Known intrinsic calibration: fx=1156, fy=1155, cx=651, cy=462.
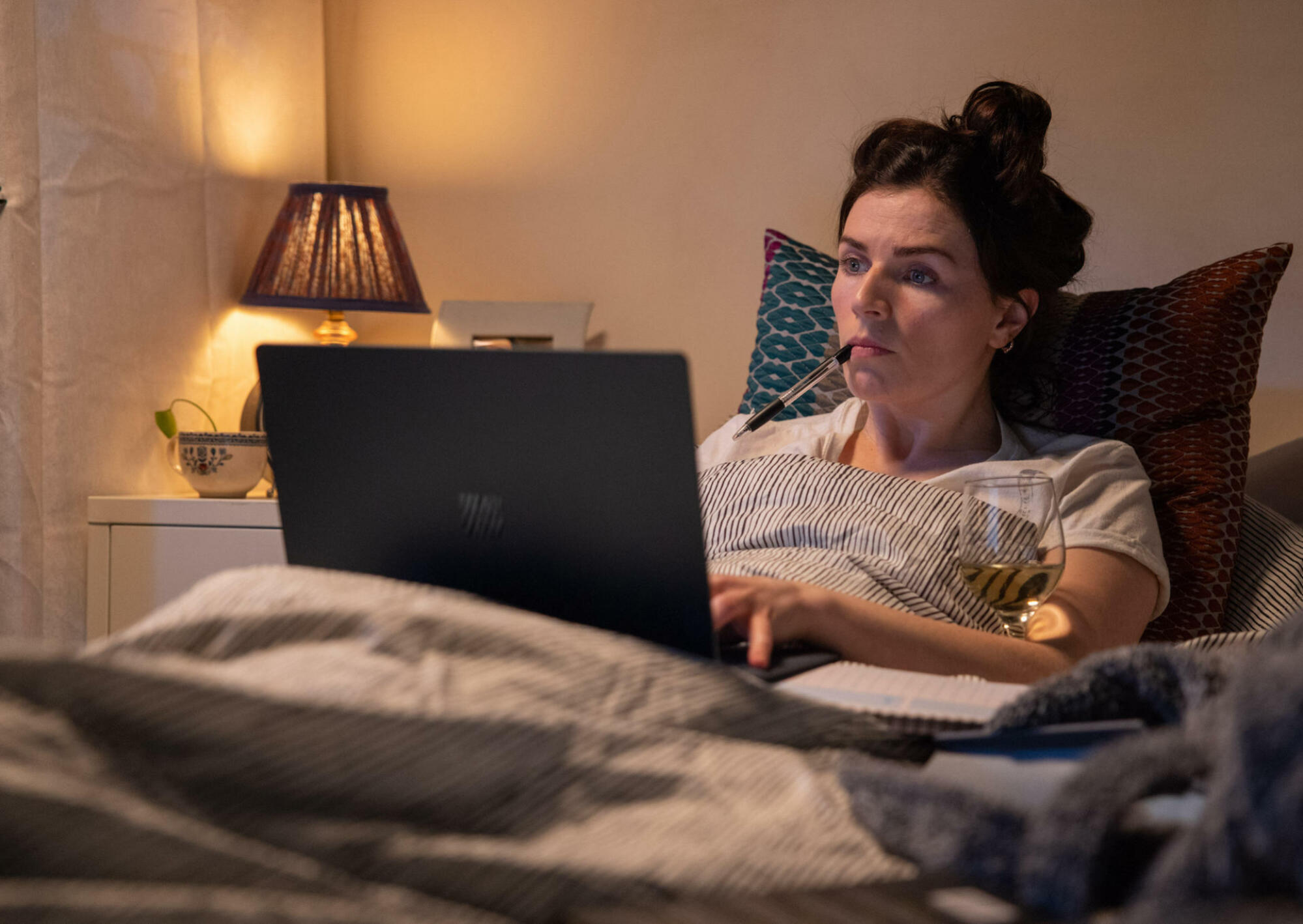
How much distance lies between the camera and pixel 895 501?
122cm

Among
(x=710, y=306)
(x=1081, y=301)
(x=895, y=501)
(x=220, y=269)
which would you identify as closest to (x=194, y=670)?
(x=895, y=501)

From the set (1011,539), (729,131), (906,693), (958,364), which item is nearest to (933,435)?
(958,364)

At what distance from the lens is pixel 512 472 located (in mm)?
733

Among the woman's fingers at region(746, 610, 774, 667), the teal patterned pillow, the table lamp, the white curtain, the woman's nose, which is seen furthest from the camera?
the table lamp

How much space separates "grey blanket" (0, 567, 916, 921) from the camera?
42cm

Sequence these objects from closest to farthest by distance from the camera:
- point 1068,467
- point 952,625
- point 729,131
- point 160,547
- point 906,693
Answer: point 906,693, point 952,625, point 1068,467, point 160,547, point 729,131

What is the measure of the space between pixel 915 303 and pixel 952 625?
44cm

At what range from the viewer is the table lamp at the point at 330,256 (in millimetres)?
2041

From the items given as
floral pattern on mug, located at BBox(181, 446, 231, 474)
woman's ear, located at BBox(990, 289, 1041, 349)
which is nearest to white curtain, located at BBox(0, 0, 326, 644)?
floral pattern on mug, located at BBox(181, 446, 231, 474)

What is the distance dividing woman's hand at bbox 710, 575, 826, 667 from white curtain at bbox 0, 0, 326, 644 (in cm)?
134

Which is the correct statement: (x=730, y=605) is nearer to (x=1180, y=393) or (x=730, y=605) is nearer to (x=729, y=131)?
(x=1180, y=393)

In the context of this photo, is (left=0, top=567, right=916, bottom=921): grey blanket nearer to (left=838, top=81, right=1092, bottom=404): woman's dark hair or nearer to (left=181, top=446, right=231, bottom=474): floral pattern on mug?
(left=838, top=81, right=1092, bottom=404): woman's dark hair

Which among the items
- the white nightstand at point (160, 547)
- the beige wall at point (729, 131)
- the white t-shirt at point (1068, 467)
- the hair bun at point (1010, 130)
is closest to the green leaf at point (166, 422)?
the white nightstand at point (160, 547)

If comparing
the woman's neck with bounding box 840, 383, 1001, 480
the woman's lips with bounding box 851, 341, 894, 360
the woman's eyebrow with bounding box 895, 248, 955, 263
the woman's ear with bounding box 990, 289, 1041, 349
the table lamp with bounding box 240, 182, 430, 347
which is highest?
the table lamp with bounding box 240, 182, 430, 347
